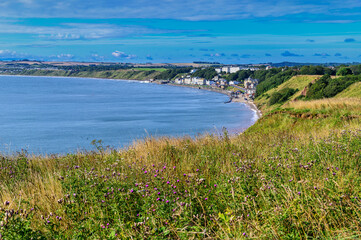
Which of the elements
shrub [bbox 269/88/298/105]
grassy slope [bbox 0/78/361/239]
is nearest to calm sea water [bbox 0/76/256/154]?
shrub [bbox 269/88/298/105]

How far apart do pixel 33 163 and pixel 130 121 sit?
7579cm

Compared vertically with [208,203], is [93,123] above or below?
below

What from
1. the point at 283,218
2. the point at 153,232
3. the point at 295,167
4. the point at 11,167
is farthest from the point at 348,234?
the point at 11,167

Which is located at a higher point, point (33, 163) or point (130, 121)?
point (33, 163)

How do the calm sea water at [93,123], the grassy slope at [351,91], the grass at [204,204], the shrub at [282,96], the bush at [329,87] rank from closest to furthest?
1. the grass at [204,204]
2. the calm sea water at [93,123]
3. the grassy slope at [351,91]
4. the bush at [329,87]
5. the shrub at [282,96]

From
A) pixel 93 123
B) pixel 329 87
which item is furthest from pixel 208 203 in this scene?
pixel 93 123

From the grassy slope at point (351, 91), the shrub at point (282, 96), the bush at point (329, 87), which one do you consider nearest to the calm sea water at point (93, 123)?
the shrub at point (282, 96)

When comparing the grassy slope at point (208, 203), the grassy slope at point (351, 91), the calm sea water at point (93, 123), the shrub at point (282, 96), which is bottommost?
the calm sea water at point (93, 123)

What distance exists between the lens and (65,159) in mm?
9312

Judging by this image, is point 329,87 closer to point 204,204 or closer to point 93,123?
point 93,123

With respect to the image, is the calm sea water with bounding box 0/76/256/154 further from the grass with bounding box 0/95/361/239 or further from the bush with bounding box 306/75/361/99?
the grass with bounding box 0/95/361/239

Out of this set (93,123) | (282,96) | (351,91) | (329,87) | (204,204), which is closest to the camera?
(204,204)

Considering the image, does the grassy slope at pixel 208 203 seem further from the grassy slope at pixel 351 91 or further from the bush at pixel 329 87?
the bush at pixel 329 87

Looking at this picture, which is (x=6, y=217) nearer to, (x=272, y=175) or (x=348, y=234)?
(x=348, y=234)
